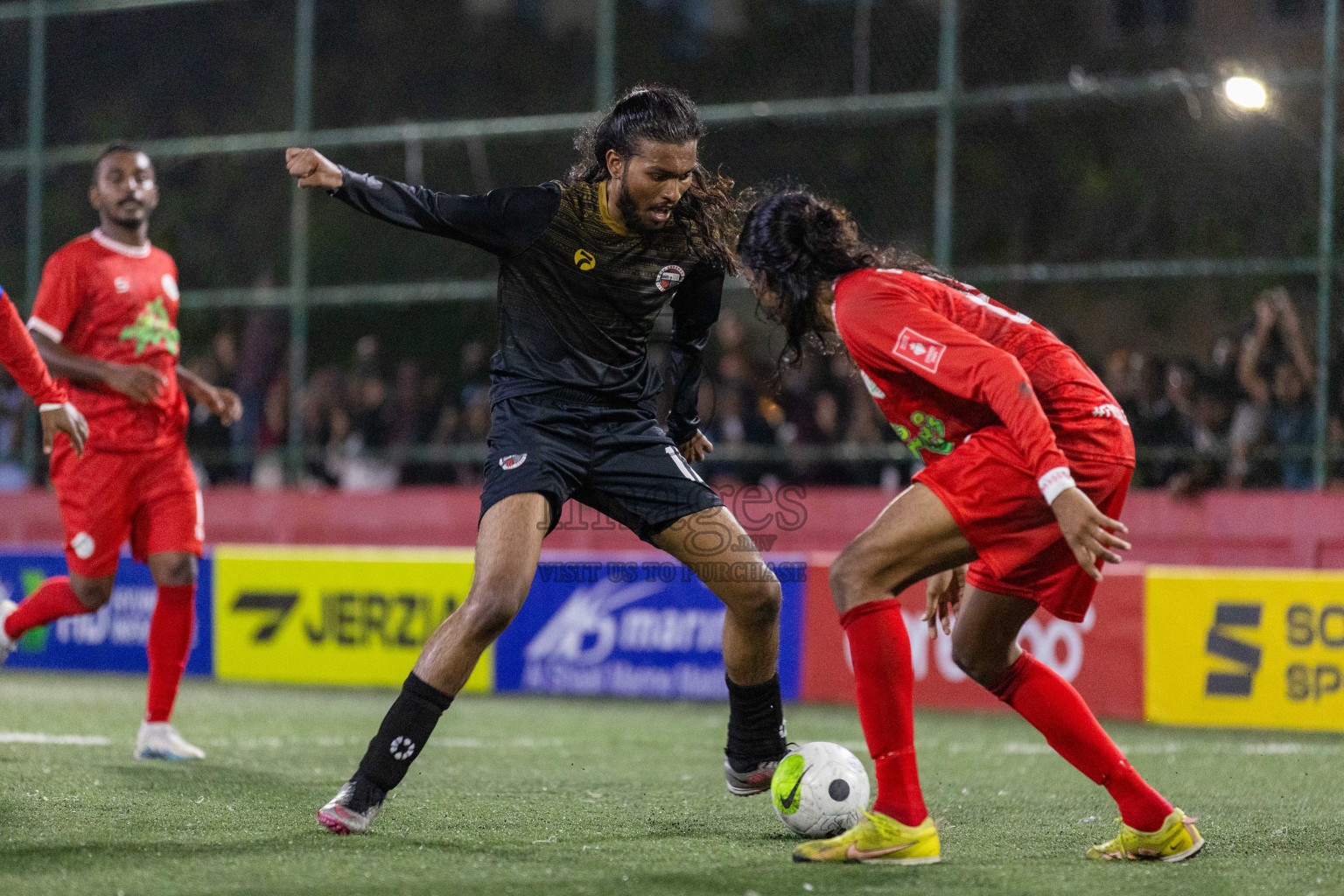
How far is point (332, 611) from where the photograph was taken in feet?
38.6

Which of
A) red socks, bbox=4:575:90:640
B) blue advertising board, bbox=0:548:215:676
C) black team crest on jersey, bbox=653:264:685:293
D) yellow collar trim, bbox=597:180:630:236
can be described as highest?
yellow collar trim, bbox=597:180:630:236

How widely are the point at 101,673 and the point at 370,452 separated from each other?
9.63 ft

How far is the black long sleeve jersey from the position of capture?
5.24 meters

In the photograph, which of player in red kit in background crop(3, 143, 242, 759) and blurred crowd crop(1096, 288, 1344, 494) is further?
blurred crowd crop(1096, 288, 1344, 494)

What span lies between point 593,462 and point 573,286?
543mm

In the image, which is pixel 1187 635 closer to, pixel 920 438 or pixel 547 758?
pixel 547 758

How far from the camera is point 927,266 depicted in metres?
4.85

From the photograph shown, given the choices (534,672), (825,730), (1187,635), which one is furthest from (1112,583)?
(534,672)

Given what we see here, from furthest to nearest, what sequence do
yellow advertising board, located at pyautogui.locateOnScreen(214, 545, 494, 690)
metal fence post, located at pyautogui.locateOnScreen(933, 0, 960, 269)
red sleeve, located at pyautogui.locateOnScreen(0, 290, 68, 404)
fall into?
1. metal fence post, located at pyautogui.locateOnScreen(933, 0, 960, 269)
2. yellow advertising board, located at pyautogui.locateOnScreen(214, 545, 494, 690)
3. red sleeve, located at pyautogui.locateOnScreen(0, 290, 68, 404)

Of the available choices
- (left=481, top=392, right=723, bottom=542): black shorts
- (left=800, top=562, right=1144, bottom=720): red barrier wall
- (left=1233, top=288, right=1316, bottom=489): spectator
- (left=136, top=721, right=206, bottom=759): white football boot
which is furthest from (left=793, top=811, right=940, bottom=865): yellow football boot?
(left=1233, top=288, right=1316, bottom=489): spectator

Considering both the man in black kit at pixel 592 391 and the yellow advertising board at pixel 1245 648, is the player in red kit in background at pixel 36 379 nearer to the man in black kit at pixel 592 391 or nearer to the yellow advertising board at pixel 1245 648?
the man in black kit at pixel 592 391

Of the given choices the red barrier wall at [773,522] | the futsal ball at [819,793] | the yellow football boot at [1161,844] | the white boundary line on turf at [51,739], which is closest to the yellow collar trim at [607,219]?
the futsal ball at [819,793]

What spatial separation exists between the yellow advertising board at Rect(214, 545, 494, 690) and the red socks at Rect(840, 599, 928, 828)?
6670 mm

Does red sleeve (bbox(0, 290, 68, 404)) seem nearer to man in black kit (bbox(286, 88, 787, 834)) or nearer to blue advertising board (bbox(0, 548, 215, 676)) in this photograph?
man in black kit (bbox(286, 88, 787, 834))
